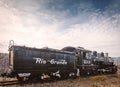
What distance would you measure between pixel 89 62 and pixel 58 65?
7125mm

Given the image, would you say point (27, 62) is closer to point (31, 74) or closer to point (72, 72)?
point (31, 74)

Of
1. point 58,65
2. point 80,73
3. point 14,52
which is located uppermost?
point 14,52

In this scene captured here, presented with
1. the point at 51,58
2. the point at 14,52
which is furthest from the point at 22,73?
the point at 51,58

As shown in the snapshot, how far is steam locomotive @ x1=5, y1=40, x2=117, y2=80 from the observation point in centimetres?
1323

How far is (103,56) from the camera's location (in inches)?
1111

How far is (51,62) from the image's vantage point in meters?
16.0

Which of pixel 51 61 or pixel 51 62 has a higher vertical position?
pixel 51 61

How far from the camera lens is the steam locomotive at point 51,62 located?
1323 centimetres

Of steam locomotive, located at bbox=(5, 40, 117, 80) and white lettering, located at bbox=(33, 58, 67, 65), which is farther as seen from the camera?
white lettering, located at bbox=(33, 58, 67, 65)

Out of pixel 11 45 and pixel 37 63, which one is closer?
pixel 11 45

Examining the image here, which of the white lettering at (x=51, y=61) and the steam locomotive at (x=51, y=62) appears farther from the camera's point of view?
the white lettering at (x=51, y=61)

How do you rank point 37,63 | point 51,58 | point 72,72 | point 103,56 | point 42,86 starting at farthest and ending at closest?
1. point 103,56
2. point 72,72
3. point 51,58
4. point 37,63
5. point 42,86

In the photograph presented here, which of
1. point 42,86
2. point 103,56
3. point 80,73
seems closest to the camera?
point 42,86

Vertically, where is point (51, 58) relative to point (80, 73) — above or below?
above
